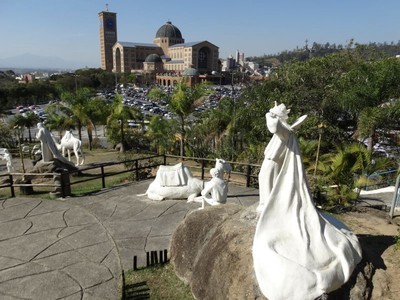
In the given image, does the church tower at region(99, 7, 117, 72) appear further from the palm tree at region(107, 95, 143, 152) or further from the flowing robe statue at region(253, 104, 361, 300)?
the flowing robe statue at region(253, 104, 361, 300)

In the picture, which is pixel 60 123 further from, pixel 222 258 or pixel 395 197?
pixel 395 197

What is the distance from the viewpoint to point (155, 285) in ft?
18.2

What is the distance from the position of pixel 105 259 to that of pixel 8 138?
23.3 meters

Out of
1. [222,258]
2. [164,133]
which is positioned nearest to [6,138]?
[164,133]

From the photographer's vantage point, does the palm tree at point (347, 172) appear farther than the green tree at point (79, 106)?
No

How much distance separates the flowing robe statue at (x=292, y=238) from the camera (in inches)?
149

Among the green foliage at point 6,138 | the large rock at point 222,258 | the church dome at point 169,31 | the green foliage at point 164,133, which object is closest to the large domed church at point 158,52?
the church dome at point 169,31

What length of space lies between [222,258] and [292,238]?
1.24m

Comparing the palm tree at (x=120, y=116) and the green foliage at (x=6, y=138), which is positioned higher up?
the palm tree at (x=120, y=116)

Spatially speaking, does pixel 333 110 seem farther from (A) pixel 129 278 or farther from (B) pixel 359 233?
(A) pixel 129 278

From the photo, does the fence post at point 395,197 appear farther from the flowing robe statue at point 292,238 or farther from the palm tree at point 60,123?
the palm tree at point 60,123

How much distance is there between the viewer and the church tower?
11750cm

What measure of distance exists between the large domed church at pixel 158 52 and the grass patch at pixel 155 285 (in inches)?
4005

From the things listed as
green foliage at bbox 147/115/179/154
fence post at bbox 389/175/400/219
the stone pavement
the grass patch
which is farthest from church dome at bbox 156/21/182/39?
the grass patch
